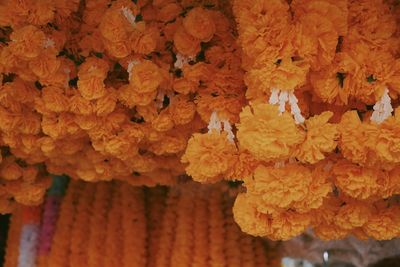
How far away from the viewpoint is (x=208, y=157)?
0.58m

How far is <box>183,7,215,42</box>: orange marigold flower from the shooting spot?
614 millimetres

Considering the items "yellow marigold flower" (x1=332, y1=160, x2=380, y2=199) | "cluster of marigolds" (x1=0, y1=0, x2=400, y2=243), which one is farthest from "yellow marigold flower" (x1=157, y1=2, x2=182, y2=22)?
"yellow marigold flower" (x1=332, y1=160, x2=380, y2=199)

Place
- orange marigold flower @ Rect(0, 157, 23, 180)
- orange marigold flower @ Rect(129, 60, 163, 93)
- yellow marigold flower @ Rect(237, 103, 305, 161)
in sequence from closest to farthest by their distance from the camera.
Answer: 1. yellow marigold flower @ Rect(237, 103, 305, 161)
2. orange marigold flower @ Rect(129, 60, 163, 93)
3. orange marigold flower @ Rect(0, 157, 23, 180)

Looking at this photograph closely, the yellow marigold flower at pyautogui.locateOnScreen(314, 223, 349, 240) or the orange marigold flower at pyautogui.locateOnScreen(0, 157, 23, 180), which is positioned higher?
the orange marigold flower at pyautogui.locateOnScreen(0, 157, 23, 180)

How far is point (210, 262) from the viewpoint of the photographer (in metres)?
0.77

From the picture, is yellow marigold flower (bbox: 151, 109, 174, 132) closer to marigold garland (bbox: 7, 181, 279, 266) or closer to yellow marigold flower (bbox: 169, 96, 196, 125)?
yellow marigold flower (bbox: 169, 96, 196, 125)

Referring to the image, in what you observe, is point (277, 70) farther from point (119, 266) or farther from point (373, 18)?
point (119, 266)

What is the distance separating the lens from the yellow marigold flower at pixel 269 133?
0.52m

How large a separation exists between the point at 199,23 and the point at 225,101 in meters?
0.08

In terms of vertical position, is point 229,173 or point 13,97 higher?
point 13,97

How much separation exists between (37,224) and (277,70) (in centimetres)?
49

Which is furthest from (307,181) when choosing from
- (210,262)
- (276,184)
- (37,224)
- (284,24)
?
(37,224)

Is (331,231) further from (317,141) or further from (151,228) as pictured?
(151,228)

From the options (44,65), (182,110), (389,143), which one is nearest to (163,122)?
(182,110)
